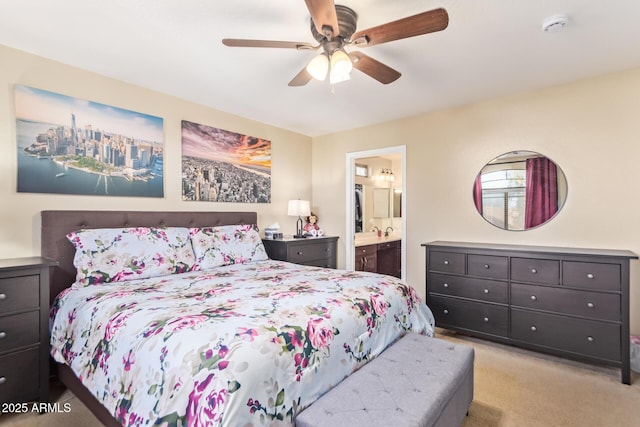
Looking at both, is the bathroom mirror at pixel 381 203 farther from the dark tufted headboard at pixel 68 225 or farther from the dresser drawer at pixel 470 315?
the dark tufted headboard at pixel 68 225

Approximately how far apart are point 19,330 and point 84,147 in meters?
1.41

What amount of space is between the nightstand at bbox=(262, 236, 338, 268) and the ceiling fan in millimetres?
2086

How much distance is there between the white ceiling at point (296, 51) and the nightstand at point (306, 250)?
1602 millimetres

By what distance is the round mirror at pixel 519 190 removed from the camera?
2967 millimetres

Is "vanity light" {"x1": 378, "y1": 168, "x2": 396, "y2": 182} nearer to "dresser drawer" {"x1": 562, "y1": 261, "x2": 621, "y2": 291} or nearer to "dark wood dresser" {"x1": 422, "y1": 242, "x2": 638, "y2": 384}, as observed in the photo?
"dark wood dresser" {"x1": 422, "y1": 242, "x2": 638, "y2": 384}

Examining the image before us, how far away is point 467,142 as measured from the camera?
135 inches

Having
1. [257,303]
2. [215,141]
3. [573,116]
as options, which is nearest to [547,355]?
[573,116]

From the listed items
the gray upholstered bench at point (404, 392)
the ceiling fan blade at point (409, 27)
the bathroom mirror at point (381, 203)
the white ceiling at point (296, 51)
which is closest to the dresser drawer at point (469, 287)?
the gray upholstered bench at point (404, 392)

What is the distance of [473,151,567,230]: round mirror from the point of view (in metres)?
2.97

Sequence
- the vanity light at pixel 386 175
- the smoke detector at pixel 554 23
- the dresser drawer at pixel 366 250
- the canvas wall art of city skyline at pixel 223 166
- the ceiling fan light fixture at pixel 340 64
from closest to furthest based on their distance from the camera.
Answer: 1. the ceiling fan light fixture at pixel 340 64
2. the smoke detector at pixel 554 23
3. the canvas wall art of city skyline at pixel 223 166
4. the dresser drawer at pixel 366 250
5. the vanity light at pixel 386 175

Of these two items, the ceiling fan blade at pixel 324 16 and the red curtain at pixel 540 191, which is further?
the red curtain at pixel 540 191

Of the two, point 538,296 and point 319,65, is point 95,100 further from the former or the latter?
point 538,296

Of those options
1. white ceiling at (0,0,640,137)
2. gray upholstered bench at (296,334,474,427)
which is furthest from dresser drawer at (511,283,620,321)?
white ceiling at (0,0,640,137)

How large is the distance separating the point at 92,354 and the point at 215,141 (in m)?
2.44
